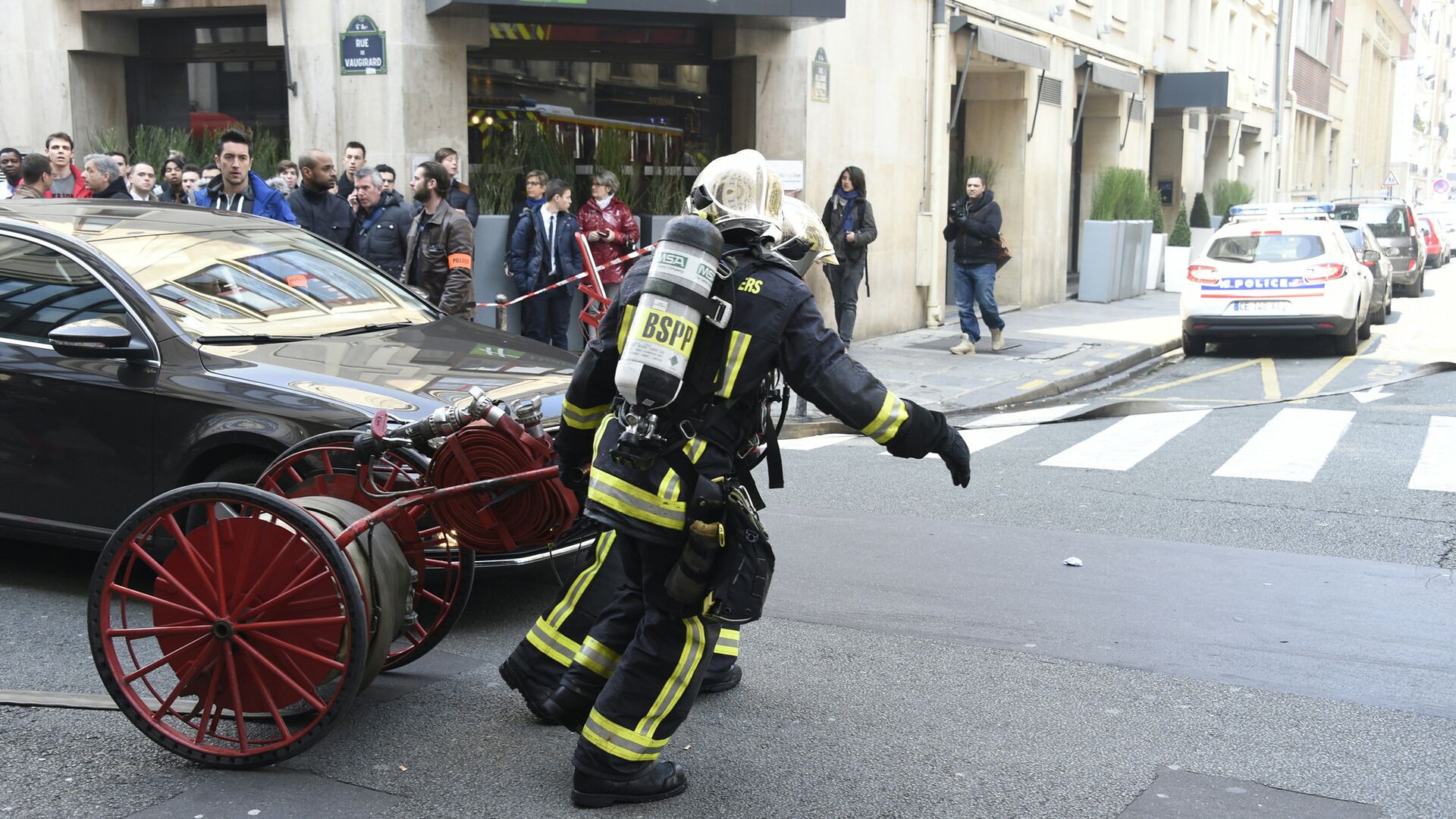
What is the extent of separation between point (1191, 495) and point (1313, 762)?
4001 mm

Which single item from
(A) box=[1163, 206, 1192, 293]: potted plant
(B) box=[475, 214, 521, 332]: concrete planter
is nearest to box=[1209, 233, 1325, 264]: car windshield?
(B) box=[475, 214, 521, 332]: concrete planter

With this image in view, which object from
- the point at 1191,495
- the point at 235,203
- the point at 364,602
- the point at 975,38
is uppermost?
the point at 975,38

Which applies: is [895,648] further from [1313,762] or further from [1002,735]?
[1313,762]

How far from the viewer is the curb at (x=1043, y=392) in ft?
35.3

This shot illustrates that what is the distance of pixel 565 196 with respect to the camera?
1166 cm

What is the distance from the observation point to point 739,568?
379cm

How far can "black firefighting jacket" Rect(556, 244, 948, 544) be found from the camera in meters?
3.74

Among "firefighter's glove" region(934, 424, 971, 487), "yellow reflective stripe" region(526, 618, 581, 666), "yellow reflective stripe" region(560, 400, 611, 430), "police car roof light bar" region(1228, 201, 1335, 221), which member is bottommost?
"yellow reflective stripe" region(526, 618, 581, 666)

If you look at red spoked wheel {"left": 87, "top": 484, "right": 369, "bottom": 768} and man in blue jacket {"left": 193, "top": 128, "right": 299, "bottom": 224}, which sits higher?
man in blue jacket {"left": 193, "top": 128, "right": 299, "bottom": 224}

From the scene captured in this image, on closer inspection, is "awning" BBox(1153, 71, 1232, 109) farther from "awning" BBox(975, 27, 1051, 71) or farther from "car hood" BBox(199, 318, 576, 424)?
"car hood" BBox(199, 318, 576, 424)

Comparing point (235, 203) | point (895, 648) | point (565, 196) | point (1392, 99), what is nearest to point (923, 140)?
point (565, 196)

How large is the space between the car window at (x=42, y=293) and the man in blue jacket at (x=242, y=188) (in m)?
3.50

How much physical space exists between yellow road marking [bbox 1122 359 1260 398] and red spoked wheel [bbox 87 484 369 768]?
1013 centimetres

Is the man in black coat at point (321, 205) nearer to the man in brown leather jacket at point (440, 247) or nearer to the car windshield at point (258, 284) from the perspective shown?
the man in brown leather jacket at point (440, 247)
